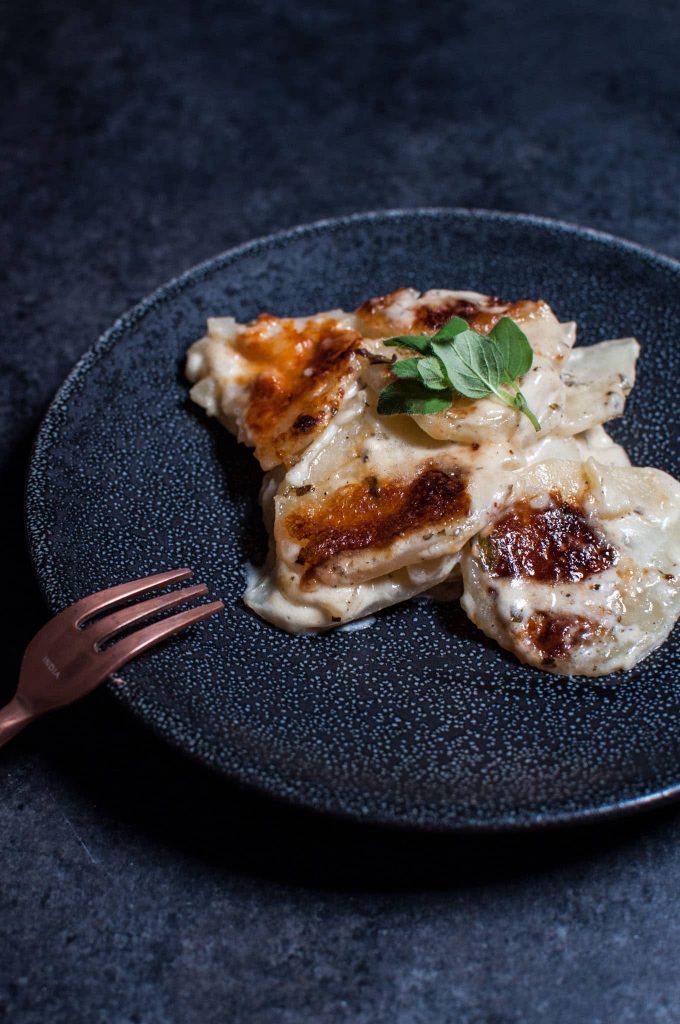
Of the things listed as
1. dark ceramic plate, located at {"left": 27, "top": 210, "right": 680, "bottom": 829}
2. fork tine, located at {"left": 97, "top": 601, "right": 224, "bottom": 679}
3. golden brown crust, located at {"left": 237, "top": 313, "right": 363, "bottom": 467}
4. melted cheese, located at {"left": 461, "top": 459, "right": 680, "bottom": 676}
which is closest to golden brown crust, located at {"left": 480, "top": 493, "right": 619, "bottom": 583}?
melted cheese, located at {"left": 461, "top": 459, "right": 680, "bottom": 676}

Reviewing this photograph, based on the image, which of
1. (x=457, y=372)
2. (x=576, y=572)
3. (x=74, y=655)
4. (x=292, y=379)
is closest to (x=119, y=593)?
(x=74, y=655)

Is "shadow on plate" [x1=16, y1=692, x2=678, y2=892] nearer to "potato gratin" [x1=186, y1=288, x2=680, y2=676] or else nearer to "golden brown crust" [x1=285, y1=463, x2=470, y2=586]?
"potato gratin" [x1=186, y1=288, x2=680, y2=676]

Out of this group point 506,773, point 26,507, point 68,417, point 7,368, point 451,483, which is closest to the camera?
point 506,773

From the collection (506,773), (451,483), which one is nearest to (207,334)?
(451,483)

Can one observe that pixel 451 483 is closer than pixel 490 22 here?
Yes

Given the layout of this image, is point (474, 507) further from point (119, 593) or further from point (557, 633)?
point (119, 593)

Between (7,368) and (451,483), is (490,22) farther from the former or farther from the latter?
(451,483)
